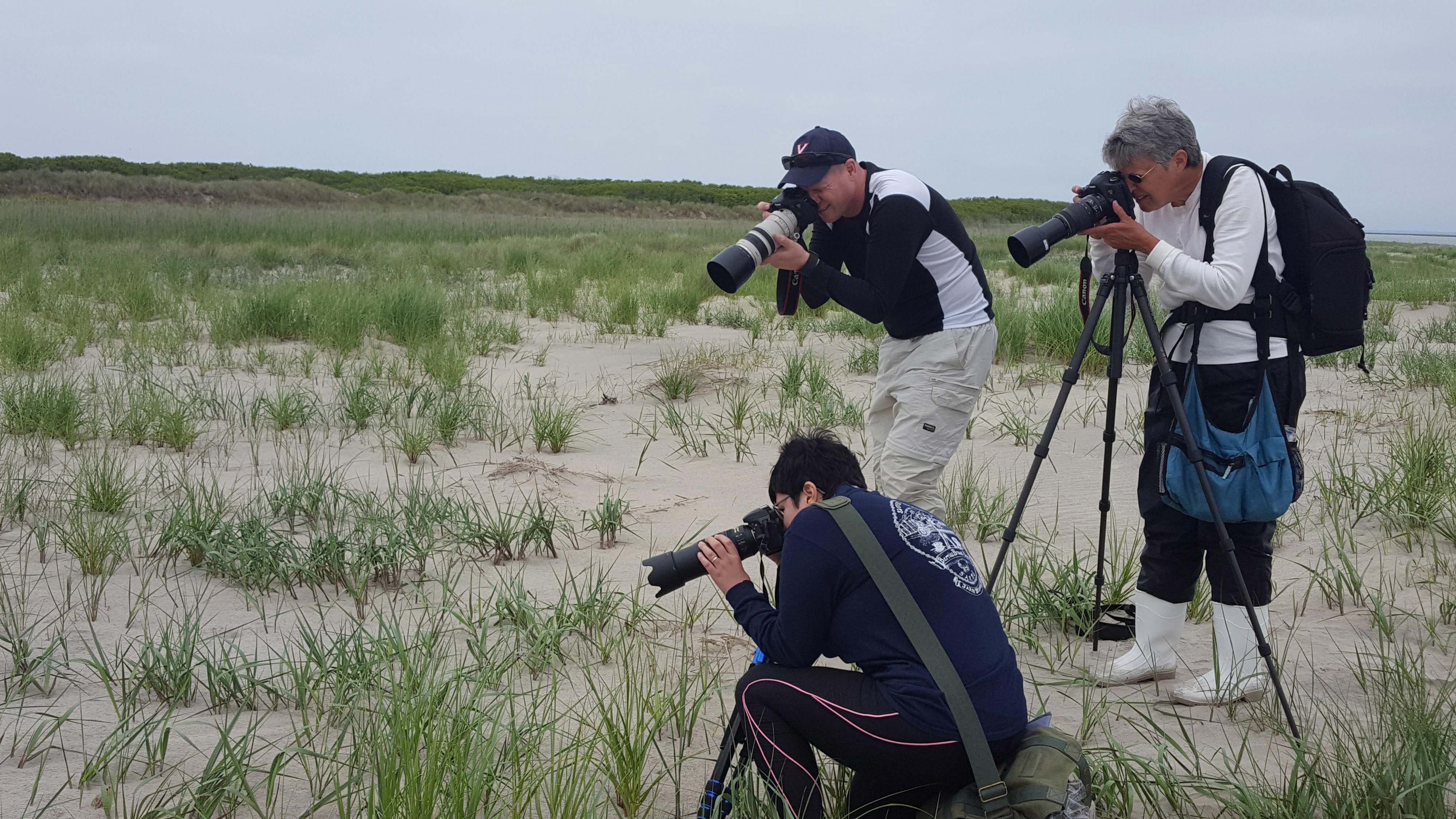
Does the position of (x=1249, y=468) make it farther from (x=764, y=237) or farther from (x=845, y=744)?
(x=764, y=237)

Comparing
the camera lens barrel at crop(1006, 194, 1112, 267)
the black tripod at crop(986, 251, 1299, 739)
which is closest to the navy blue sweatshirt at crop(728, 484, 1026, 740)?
the black tripod at crop(986, 251, 1299, 739)

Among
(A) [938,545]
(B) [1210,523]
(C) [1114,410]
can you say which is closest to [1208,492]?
(B) [1210,523]

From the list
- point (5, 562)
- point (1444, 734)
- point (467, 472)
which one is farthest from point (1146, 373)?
point (5, 562)

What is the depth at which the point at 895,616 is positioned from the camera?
2.19m

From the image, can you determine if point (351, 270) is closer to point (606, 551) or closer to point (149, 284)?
point (149, 284)

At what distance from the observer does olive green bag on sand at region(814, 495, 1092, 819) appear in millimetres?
2092

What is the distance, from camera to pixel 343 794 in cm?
251

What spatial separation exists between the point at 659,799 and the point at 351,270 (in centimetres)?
1174

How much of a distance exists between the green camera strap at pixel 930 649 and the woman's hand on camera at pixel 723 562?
348mm

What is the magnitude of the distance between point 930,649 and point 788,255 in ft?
5.75

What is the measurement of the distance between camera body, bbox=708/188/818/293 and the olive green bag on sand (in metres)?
1.23

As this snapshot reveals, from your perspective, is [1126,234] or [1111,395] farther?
[1111,395]

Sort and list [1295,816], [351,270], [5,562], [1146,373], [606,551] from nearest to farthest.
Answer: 1. [1295,816]
2. [5,562]
3. [606,551]
4. [1146,373]
5. [351,270]

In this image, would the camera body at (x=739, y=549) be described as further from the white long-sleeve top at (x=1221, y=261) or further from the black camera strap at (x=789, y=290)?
the black camera strap at (x=789, y=290)
